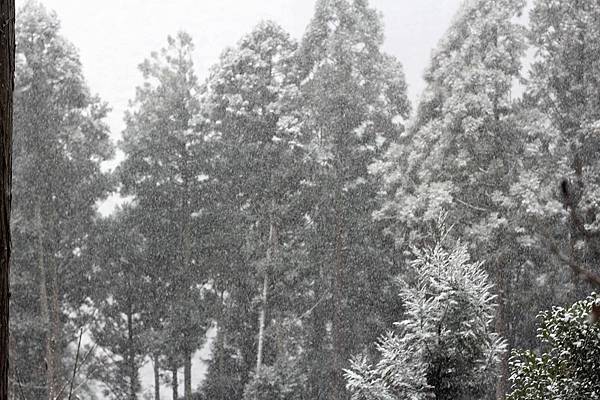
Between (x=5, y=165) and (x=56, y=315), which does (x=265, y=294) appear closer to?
(x=56, y=315)

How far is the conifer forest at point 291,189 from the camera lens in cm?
1866

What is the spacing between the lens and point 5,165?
87.4 inches

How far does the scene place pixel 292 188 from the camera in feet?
70.0

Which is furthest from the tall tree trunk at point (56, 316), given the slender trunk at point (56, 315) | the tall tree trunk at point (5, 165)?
the tall tree trunk at point (5, 165)

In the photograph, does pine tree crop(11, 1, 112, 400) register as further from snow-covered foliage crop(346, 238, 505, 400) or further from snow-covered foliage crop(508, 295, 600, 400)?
snow-covered foliage crop(508, 295, 600, 400)

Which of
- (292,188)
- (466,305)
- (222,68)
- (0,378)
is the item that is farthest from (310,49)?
(0,378)

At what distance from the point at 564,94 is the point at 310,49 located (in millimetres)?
8039

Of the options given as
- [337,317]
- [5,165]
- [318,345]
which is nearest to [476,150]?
[337,317]

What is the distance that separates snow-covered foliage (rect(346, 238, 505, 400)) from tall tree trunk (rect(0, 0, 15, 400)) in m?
7.00

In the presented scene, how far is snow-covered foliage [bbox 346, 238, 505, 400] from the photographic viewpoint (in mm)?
8922

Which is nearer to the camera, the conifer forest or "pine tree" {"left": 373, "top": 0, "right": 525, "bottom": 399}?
"pine tree" {"left": 373, "top": 0, "right": 525, "bottom": 399}

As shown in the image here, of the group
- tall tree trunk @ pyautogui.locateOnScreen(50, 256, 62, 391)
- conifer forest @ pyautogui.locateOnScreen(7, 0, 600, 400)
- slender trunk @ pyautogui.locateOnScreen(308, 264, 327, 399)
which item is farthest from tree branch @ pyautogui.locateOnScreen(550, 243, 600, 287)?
slender trunk @ pyautogui.locateOnScreen(308, 264, 327, 399)

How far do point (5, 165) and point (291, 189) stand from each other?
1913 centimetres

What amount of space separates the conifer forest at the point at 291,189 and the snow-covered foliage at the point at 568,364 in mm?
9496
